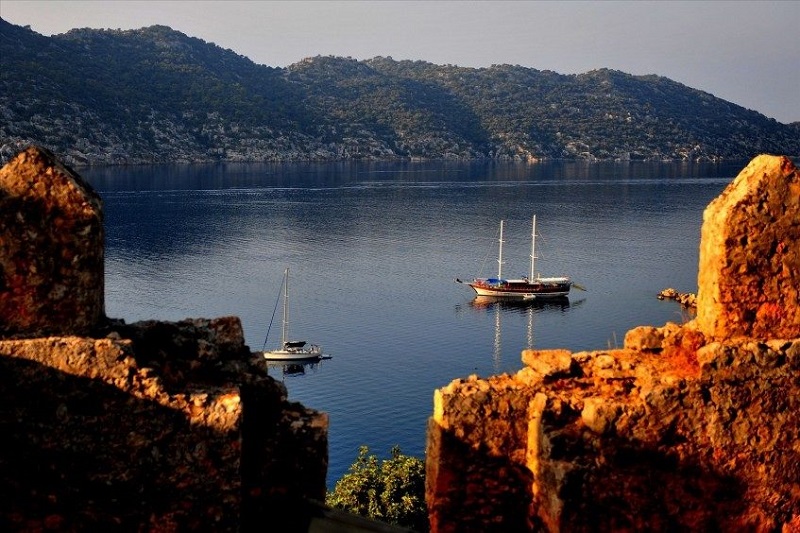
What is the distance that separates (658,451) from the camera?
29.6 ft

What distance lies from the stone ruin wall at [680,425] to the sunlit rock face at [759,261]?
0.03 ft

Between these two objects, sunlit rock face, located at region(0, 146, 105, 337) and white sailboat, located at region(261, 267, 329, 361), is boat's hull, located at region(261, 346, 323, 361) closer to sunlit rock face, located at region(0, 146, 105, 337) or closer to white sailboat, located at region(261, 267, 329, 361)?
white sailboat, located at region(261, 267, 329, 361)

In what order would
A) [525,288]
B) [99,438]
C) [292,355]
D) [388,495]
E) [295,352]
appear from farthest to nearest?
[525,288]
[295,352]
[292,355]
[388,495]
[99,438]

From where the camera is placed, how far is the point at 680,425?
905 centimetres

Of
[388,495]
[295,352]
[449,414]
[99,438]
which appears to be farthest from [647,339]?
[295,352]

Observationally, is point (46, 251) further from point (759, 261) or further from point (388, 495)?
point (388, 495)

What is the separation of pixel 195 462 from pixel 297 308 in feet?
236

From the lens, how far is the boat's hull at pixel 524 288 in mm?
84981

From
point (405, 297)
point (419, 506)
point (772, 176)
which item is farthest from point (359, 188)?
point (772, 176)

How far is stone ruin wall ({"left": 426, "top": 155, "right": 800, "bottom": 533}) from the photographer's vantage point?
8977 mm

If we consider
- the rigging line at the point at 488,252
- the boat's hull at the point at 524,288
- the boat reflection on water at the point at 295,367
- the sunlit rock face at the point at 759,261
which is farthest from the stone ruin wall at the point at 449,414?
the rigging line at the point at 488,252

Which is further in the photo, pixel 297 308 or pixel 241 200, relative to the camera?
pixel 241 200

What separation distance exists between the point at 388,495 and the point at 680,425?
18019 millimetres

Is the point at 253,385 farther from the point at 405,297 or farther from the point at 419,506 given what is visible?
the point at 405,297
